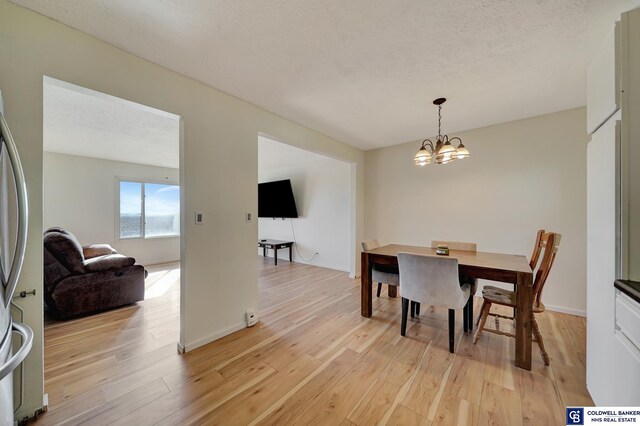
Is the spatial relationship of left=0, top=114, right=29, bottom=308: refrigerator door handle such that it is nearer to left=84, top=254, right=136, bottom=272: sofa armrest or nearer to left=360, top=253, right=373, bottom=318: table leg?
left=84, top=254, right=136, bottom=272: sofa armrest

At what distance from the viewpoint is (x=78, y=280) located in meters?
2.76

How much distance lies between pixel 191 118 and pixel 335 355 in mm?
2438

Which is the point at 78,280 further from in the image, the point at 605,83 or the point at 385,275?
the point at 605,83

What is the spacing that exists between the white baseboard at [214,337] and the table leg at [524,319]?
247cm

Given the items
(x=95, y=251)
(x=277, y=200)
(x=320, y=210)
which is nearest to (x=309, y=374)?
(x=320, y=210)

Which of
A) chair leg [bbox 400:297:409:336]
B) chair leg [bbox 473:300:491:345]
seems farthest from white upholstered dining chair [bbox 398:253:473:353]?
chair leg [bbox 473:300:491:345]

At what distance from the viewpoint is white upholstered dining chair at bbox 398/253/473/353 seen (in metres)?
2.03

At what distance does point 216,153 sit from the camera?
227cm

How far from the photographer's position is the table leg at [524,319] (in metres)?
1.84

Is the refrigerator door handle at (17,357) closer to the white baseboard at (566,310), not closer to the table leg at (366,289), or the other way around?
the table leg at (366,289)

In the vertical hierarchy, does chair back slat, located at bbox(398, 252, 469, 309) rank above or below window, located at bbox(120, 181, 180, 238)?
below

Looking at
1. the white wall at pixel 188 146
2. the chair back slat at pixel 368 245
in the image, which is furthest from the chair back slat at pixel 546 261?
the white wall at pixel 188 146

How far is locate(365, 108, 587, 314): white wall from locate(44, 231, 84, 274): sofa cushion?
443cm

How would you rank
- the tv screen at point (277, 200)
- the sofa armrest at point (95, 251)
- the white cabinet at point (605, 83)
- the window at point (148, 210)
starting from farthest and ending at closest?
the tv screen at point (277, 200) → the window at point (148, 210) → the sofa armrest at point (95, 251) → the white cabinet at point (605, 83)
